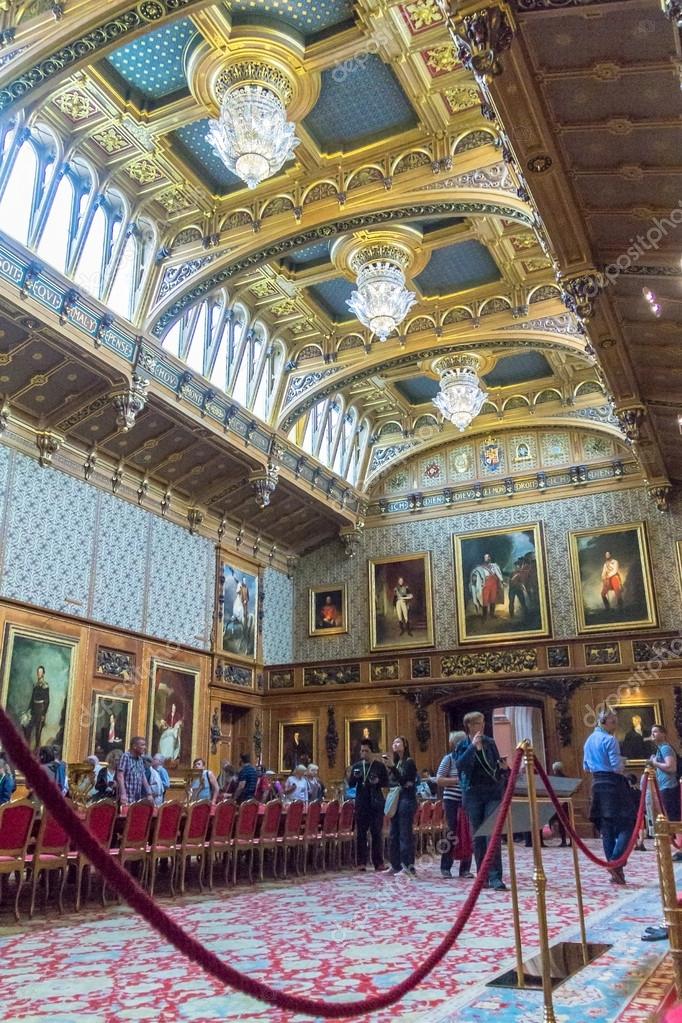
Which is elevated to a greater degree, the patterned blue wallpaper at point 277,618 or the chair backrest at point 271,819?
the patterned blue wallpaper at point 277,618

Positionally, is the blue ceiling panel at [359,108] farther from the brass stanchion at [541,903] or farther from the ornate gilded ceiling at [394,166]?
the brass stanchion at [541,903]

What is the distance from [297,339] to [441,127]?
6244mm

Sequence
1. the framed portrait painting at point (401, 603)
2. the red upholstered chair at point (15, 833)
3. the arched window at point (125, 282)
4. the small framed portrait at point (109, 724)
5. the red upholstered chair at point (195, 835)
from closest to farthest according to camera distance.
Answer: the red upholstered chair at point (15, 833) < the red upholstered chair at point (195, 835) < the arched window at point (125, 282) < the small framed portrait at point (109, 724) < the framed portrait painting at point (401, 603)

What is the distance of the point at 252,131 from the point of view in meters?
9.02

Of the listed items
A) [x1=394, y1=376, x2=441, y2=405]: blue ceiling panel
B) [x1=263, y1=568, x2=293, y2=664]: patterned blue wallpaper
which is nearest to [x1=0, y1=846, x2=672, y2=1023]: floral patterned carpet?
[x1=263, y1=568, x2=293, y2=664]: patterned blue wallpaper

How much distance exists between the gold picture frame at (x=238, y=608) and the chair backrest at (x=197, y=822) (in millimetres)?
8368

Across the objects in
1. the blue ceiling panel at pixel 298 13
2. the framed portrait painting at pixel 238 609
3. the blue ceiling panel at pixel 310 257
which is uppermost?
the blue ceiling panel at pixel 310 257

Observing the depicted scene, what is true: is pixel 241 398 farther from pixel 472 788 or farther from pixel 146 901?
pixel 146 901

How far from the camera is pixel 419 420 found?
20125 millimetres

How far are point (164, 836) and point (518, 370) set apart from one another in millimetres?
13332

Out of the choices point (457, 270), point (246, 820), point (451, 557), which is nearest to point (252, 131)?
point (457, 270)

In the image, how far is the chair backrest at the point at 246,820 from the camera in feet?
29.4

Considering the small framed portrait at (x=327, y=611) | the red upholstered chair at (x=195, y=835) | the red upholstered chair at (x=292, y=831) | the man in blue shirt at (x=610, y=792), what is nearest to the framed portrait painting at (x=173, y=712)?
the small framed portrait at (x=327, y=611)

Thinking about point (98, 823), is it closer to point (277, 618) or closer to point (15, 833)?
point (15, 833)
